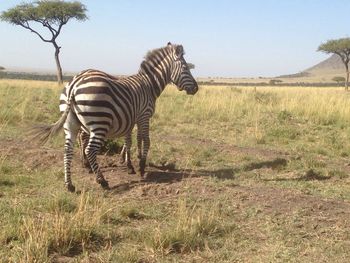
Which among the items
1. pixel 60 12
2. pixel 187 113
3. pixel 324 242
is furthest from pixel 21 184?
pixel 60 12

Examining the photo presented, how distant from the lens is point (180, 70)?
8414 mm

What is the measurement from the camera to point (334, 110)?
49.4 ft

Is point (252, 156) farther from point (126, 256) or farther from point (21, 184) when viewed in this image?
point (126, 256)

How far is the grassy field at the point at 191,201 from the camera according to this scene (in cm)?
435

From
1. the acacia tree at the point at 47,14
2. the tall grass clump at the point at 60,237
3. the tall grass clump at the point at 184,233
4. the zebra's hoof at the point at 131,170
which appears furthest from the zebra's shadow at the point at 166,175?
the acacia tree at the point at 47,14

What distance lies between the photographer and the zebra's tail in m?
6.65

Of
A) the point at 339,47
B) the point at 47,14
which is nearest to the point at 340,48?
the point at 339,47

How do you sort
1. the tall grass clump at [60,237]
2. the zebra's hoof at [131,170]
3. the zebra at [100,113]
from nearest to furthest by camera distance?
1. the tall grass clump at [60,237]
2. the zebra at [100,113]
3. the zebra's hoof at [131,170]

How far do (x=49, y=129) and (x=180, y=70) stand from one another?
9.23ft

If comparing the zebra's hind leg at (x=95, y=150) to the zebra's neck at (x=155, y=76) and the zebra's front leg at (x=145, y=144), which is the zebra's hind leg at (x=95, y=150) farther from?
the zebra's neck at (x=155, y=76)

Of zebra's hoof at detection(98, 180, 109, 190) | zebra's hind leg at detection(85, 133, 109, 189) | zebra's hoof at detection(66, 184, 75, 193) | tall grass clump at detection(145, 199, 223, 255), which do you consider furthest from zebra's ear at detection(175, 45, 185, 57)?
tall grass clump at detection(145, 199, 223, 255)

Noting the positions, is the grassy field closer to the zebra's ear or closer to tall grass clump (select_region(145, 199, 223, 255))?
tall grass clump (select_region(145, 199, 223, 255))

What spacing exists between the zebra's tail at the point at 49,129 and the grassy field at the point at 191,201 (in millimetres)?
723

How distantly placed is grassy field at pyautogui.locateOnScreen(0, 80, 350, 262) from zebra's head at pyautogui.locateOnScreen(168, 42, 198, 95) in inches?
60.9
